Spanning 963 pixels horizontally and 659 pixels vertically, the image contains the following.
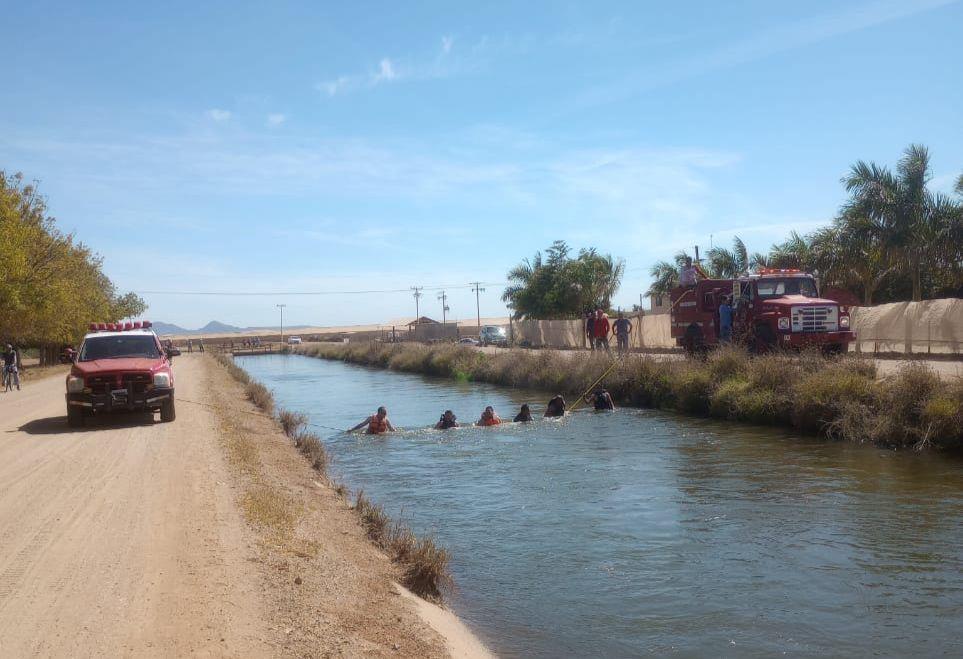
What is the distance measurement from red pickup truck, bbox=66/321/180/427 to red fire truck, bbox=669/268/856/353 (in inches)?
611

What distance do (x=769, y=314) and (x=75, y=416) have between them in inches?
706

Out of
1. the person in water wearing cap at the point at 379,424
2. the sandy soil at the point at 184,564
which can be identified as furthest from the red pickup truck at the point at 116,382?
the person in water wearing cap at the point at 379,424

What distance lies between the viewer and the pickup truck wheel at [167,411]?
1759 cm

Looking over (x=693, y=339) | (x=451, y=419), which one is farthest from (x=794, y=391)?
(x=451, y=419)

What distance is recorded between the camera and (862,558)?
31.2 feet

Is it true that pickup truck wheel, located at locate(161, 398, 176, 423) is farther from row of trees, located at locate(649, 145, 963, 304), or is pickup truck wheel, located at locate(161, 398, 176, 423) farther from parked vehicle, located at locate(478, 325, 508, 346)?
parked vehicle, located at locate(478, 325, 508, 346)

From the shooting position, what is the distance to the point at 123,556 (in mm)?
7617

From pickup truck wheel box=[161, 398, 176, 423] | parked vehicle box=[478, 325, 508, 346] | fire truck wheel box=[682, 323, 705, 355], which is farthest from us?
parked vehicle box=[478, 325, 508, 346]

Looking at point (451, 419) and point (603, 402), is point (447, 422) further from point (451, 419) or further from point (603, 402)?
point (603, 402)

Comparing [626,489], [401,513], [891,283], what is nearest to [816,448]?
[626,489]

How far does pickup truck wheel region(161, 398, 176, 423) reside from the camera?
57.7 ft

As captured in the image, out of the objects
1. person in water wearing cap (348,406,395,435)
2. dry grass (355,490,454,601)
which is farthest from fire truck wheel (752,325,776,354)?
dry grass (355,490,454,601)

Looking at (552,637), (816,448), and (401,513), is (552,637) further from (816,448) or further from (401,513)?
(816,448)

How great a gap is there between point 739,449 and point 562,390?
45.6 ft
